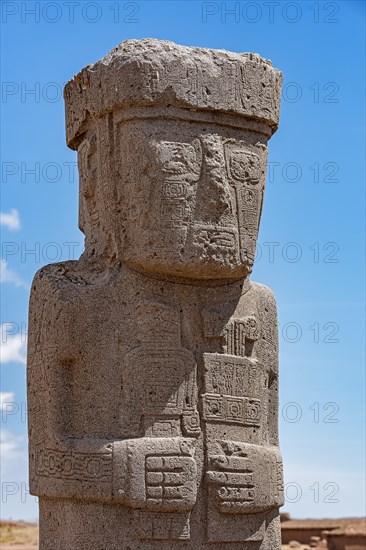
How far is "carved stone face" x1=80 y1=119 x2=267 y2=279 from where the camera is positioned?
6.54 meters

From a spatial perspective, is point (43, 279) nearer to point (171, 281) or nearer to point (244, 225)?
point (171, 281)

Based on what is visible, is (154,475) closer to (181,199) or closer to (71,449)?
(71,449)

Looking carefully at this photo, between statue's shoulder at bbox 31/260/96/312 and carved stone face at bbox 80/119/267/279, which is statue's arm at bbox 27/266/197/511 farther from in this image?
carved stone face at bbox 80/119/267/279

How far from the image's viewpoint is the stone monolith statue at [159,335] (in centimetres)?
636

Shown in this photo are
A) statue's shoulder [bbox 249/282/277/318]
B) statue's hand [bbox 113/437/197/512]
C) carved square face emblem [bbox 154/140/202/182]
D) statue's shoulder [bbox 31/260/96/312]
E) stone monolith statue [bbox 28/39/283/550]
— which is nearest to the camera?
statue's hand [bbox 113/437/197/512]

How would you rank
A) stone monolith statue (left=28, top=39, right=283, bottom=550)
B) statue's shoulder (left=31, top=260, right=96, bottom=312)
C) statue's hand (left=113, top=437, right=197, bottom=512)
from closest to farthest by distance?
1. statue's hand (left=113, top=437, right=197, bottom=512)
2. stone monolith statue (left=28, top=39, right=283, bottom=550)
3. statue's shoulder (left=31, top=260, right=96, bottom=312)

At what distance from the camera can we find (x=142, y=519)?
630cm

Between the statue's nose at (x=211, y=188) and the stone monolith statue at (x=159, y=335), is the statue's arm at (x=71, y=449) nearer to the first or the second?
the stone monolith statue at (x=159, y=335)

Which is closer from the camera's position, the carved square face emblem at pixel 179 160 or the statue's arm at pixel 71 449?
the statue's arm at pixel 71 449

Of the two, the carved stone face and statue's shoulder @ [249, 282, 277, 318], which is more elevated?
the carved stone face

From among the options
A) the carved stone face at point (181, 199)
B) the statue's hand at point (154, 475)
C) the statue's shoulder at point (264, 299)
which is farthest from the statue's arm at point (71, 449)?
the statue's shoulder at point (264, 299)

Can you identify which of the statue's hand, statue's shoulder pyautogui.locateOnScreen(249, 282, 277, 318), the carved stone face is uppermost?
the carved stone face

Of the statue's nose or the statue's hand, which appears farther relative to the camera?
the statue's nose

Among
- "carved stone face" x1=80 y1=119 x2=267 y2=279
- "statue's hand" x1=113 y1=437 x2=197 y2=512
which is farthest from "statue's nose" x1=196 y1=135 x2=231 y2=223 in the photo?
"statue's hand" x1=113 y1=437 x2=197 y2=512
